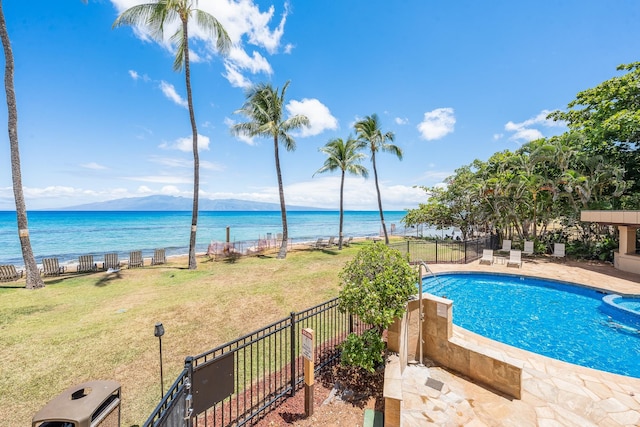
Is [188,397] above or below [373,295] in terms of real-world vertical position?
below

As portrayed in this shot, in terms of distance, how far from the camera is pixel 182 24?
14070 mm

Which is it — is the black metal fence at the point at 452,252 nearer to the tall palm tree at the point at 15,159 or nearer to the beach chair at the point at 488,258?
the beach chair at the point at 488,258

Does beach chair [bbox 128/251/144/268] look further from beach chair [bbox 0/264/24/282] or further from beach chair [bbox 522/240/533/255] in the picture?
beach chair [bbox 522/240/533/255]

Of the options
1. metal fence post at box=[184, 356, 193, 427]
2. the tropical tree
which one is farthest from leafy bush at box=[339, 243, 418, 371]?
the tropical tree

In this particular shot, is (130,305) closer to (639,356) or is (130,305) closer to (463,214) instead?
(639,356)

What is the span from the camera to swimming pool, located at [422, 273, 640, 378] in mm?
6562

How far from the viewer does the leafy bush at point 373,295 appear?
452 centimetres

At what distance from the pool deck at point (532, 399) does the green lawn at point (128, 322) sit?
14.0ft

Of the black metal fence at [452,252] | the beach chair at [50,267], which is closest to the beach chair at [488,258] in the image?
the black metal fence at [452,252]

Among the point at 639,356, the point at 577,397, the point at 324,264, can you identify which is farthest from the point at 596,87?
the point at 577,397

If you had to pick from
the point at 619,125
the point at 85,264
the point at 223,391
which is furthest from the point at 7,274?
the point at 619,125

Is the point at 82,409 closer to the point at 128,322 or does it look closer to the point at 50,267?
the point at 128,322

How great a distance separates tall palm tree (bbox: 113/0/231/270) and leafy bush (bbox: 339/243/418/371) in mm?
11896

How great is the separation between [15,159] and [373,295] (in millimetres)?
15301
